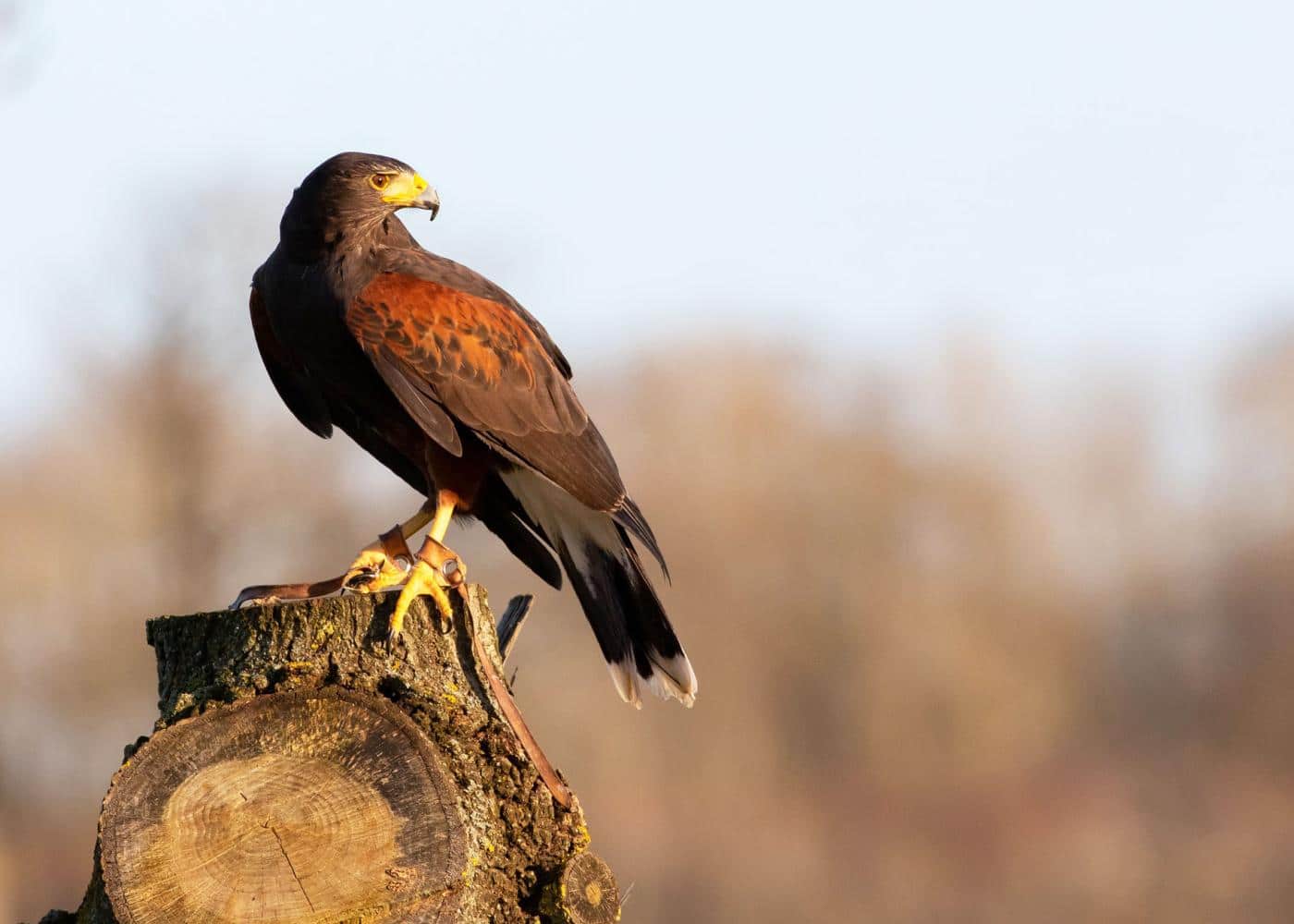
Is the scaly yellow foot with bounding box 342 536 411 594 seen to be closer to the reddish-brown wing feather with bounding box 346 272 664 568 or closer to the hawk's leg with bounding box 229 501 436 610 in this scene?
the hawk's leg with bounding box 229 501 436 610

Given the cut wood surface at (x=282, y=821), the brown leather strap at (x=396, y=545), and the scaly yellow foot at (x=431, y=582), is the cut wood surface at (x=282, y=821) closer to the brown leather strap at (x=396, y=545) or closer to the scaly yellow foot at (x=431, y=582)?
the scaly yellow foot at (x=431, y=582)

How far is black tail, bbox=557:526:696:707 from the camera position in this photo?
4.86 metres

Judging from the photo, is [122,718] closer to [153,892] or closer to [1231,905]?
[1231,905]

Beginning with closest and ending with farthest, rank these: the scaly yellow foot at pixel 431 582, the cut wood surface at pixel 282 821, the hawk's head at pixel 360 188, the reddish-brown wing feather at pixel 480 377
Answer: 1. the cut wood surface at pixel 282 821
2. the scaly yellow foot at pixel 431 582
3. the reddish-brown wing feather at pixel 480 377
4. the hawk's head at pixel 360 188

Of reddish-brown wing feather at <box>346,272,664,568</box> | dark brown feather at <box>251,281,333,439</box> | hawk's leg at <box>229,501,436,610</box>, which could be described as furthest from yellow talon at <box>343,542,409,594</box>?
dark brown feather at <box>251,281,333,439</box>

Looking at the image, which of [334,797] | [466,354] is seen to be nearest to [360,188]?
[466,354]

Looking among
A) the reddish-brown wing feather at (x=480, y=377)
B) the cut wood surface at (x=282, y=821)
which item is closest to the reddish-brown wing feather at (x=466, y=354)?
the reddish-brown wing feather at (x=480, y=377)

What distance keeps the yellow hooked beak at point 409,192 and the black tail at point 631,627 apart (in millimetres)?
1276

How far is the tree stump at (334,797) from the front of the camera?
11.2ft

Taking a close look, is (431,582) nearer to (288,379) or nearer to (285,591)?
A: (285,591)

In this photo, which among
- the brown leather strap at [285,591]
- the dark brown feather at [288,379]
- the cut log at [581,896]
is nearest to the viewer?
the cut log at [581,896]

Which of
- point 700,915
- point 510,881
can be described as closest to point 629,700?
point 510,881

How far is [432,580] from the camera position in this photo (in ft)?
13.0

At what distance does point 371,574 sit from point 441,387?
24.3 inches
